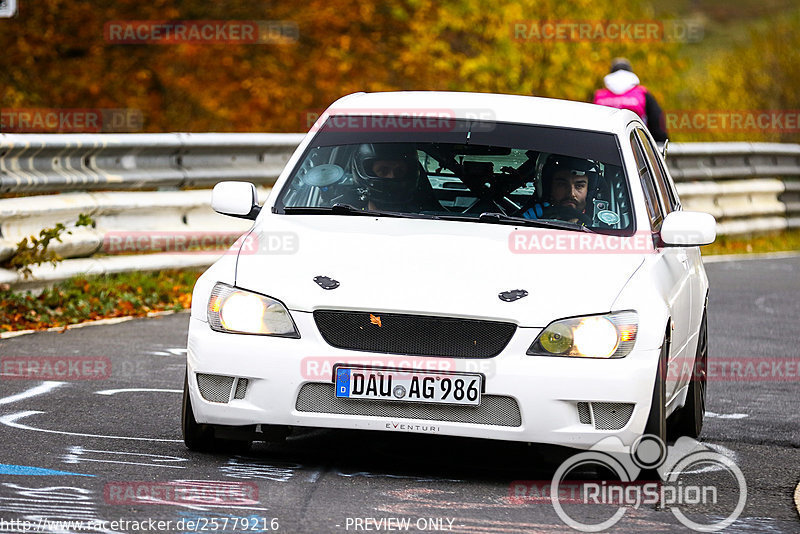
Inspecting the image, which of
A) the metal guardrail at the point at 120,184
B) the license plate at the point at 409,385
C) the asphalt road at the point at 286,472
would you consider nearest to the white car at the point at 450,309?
the license plate at the point at 409,385

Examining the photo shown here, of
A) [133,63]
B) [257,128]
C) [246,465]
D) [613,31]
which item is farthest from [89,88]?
[613,31]

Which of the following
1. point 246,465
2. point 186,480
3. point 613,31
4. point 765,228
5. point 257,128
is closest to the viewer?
point 186,480

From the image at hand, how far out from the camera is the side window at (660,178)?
838cm

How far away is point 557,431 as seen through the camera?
21.2 feet

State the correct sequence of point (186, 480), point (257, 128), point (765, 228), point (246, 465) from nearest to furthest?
point (186, 480), point (246, 465), point (765, 228), point (257, 128)

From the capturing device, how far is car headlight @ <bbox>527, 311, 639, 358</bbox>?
21.1ft

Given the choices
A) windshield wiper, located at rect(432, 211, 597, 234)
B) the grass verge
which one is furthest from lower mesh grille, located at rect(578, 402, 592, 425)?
the grass verge

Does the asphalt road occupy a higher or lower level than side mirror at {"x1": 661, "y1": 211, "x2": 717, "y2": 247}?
lower

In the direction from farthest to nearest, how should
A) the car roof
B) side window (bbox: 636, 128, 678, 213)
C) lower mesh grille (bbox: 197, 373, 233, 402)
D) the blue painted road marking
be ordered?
side window (bbox: 636, 128, 678, 213)
the car roof
lower mesh grille (bbox: 197, 373, 233, 402)
the blue painted road marking

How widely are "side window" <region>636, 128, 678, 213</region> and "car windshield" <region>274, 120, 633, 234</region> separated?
62cm

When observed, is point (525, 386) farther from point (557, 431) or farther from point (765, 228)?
point (765, 228)

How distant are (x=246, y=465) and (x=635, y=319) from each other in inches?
66.5

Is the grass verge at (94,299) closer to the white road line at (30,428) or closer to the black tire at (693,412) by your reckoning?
the white road line at (30,428)

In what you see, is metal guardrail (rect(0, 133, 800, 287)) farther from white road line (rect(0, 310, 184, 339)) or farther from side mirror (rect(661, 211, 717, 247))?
side mirror (rect(661, 211, 717, 247))
